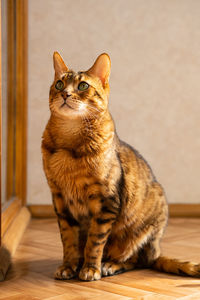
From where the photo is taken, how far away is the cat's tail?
5.17ft

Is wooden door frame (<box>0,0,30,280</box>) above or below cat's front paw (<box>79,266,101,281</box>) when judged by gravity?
above

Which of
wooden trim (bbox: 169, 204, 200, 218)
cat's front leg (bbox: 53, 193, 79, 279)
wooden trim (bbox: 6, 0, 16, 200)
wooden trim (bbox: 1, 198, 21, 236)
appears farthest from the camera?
wooden trim (bbox: 169, 204, 200, 218)

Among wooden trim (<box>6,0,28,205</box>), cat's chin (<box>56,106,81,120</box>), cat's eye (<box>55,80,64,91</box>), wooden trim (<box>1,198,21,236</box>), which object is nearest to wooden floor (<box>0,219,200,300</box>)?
wooden trim (<box>1,198,21,236</box>)

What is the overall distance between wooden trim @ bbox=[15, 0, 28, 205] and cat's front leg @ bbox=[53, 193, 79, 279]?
1412 millimetres

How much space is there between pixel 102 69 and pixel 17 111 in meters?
1.43

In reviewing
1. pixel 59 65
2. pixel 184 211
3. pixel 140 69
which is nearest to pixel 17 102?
pixel 140 69

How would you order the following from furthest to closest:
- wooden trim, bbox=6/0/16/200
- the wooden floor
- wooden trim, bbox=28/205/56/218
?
wooden trim, bbox=28/205/56/218 < wooden trim, bbox=6/0/16/200 < the wooden floor

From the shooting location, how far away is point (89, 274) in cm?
151

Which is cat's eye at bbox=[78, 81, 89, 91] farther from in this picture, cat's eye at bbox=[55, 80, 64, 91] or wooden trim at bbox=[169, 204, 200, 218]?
wooden trim at bbox=[169, 204, 200, 218]

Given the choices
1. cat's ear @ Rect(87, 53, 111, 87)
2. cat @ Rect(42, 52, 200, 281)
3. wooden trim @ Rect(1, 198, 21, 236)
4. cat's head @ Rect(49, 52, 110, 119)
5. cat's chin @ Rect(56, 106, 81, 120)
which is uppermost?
cat's ear @ Rect(87, 53, 111, 87)

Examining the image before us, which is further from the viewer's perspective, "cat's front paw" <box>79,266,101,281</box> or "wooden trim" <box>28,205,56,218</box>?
"wooden trim" <box>28,205,56,218</box>

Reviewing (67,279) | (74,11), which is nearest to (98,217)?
(67,279)

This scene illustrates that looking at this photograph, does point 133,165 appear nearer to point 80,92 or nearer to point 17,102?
point 80,92

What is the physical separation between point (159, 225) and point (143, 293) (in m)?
0.38
